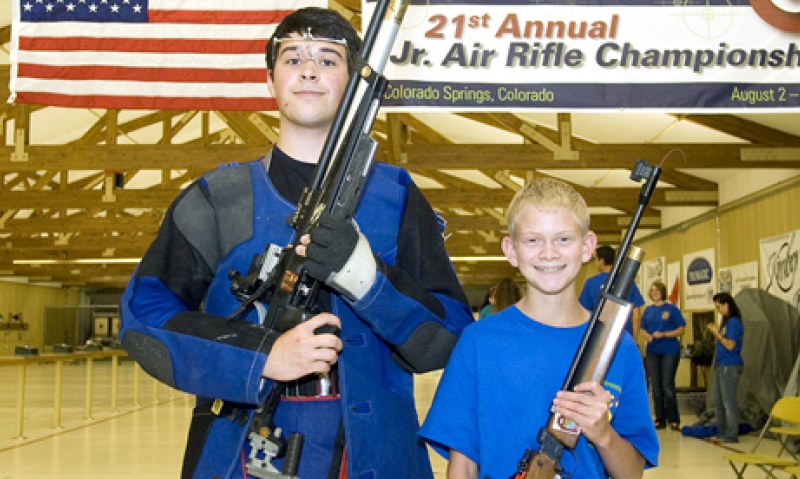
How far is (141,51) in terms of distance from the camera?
526 cm

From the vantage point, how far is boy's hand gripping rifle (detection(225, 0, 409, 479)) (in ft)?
5.55

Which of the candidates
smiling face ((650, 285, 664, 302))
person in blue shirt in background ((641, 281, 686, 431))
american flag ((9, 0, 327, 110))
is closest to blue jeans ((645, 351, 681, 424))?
person in blue shirt in background ((641, 281, 686, 431))

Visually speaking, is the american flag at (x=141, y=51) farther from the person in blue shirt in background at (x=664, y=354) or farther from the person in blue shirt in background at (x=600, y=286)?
the person in blue shirt in background at (x=664, y=354)

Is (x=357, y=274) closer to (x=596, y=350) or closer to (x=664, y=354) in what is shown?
(x=596, y=350)

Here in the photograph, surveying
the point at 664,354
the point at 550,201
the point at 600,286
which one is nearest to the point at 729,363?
the point at 664,354

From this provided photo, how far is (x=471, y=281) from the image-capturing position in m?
34.7

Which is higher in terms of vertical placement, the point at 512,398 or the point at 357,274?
the point at 357,274

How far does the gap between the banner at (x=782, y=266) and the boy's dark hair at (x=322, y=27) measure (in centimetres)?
983

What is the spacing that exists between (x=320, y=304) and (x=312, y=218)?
234 mm

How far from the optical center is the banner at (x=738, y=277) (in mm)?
12273

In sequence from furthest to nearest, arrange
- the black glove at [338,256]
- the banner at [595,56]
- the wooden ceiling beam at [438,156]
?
the wooden ceiling beam at [438,156] < the banner at [595,56] < the black glove at [338,256]

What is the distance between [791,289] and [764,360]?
1.97 metres

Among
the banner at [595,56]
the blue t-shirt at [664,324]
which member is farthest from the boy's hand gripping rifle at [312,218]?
the blue t-shirt at [664,324]

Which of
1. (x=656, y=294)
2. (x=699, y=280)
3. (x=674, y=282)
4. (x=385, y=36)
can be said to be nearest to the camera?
(x=385, y=36)
